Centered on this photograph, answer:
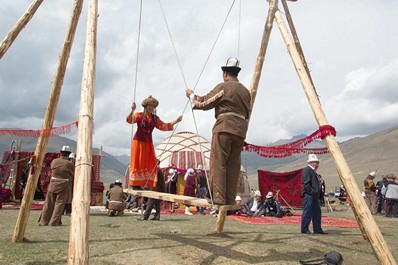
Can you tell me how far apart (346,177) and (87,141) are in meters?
2.96

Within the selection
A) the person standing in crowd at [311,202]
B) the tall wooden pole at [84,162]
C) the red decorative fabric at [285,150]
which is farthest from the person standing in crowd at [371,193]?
the tall wooden pole at [84,162]

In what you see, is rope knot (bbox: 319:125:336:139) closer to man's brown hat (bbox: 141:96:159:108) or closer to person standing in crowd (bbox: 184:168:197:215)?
man's brown hat (bbox: 141:96:159:108)

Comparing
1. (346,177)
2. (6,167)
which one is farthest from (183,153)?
(346,177)

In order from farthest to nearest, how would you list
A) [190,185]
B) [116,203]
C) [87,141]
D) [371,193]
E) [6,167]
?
[6,167]
[371,193]
[190,185]
[116,203]
[87,141]

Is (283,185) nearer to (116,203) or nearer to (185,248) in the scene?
(116,203)

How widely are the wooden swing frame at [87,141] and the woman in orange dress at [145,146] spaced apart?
1.06 m

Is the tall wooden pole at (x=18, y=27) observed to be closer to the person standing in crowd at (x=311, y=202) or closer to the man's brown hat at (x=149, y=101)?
the man's brown hat at (x=149, y=101)

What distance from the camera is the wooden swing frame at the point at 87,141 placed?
301 cm

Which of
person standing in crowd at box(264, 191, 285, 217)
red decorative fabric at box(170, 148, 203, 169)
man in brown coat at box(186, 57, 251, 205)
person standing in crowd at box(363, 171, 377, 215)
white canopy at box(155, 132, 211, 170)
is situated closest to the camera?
man in brown coat at box(186, 57, 251, 205)

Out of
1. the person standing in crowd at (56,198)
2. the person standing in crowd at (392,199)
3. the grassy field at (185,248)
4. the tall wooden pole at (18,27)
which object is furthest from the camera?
the person standing in crowd at (392,199)

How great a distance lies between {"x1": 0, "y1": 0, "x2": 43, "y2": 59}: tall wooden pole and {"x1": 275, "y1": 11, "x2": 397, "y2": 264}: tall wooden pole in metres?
3.77

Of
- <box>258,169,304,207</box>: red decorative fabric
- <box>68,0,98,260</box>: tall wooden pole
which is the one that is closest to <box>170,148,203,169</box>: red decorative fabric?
<box>258,169,304,207</box>: red decorative fabric

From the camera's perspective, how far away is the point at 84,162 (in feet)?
10.7

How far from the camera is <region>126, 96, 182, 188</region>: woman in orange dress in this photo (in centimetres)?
676
